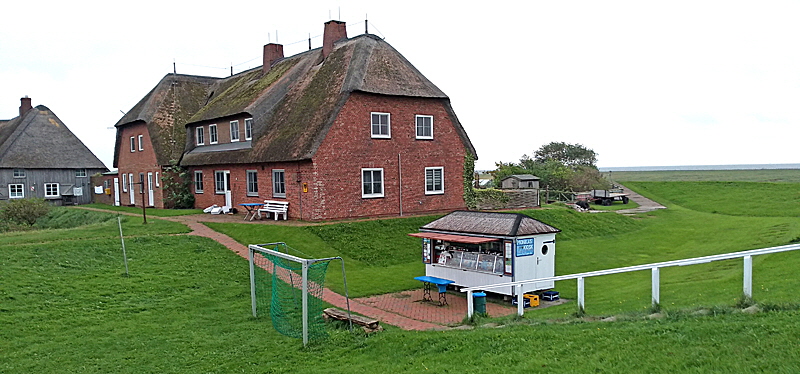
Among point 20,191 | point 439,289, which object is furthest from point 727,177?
point 439,289

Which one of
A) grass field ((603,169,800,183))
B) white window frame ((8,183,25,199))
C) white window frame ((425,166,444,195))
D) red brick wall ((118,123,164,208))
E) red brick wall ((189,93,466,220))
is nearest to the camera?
red brick wall ((189,93,466,220))

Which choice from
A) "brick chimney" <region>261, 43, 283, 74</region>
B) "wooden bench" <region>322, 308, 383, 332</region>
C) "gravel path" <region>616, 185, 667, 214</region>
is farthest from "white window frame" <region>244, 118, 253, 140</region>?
"gravel path" <region>616, 185, 667, 214</region>

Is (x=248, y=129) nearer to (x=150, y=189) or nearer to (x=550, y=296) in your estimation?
(x=150, y=189)

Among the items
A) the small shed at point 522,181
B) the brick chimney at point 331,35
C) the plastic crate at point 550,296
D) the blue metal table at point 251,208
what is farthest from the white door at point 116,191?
the plastic crate at point 550,296

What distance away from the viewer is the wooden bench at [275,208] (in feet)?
89.6

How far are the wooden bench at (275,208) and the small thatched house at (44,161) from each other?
28108 millimetres

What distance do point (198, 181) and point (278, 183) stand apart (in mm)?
9261

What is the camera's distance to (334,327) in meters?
12.5

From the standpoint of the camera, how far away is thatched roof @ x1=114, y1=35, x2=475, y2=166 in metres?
27.0

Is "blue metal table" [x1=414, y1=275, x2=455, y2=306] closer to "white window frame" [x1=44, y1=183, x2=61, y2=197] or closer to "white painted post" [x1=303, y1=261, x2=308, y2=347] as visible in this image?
"white painted post" [x1=303, y1=261, x2=308, y2=347]

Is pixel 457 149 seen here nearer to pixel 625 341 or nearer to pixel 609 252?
pixel 609 252

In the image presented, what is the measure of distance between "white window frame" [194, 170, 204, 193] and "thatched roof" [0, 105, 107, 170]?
62.8 feet

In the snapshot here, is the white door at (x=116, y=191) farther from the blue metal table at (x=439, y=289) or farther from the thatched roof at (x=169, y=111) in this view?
the blue metal table at (x=439, y=289)

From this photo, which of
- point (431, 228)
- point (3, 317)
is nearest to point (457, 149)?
point (431, 228)
